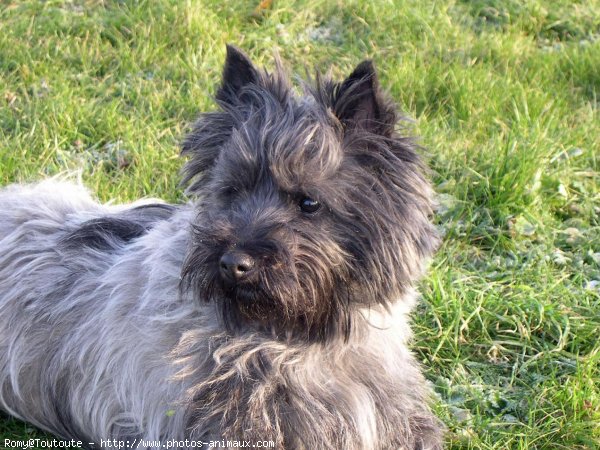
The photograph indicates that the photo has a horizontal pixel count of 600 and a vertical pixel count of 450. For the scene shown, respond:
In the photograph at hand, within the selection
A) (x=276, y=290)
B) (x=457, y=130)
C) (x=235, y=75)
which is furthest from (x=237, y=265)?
(x=457, y=130)

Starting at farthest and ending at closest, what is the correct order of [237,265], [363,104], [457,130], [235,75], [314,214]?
[457,130]
[235,75]
[363,104]
[314,214]
[237,265]

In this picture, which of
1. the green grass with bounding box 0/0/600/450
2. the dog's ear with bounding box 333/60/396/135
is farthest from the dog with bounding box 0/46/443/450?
the green grass with bounding box 0/0/600/450

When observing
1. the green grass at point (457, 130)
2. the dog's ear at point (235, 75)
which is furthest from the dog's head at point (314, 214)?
the green grass at point (457, 130)

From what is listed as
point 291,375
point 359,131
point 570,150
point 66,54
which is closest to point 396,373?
point 291,375

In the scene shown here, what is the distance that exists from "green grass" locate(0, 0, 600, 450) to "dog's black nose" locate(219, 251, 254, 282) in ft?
5.26

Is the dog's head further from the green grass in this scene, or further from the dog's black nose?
the green grass

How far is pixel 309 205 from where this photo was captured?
314 centimetres

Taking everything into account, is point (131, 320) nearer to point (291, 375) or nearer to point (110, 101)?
point (291, 375)

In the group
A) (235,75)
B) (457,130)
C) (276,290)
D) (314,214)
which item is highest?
(235,75)

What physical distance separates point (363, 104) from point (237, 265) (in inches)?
33.7

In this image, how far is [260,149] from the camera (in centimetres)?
317

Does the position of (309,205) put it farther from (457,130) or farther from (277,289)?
(457,130)

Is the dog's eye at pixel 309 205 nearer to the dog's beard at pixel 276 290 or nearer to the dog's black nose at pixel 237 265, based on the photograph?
the dog's beard at pixel 276 290

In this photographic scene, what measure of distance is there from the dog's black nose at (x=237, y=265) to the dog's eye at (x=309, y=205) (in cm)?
35
